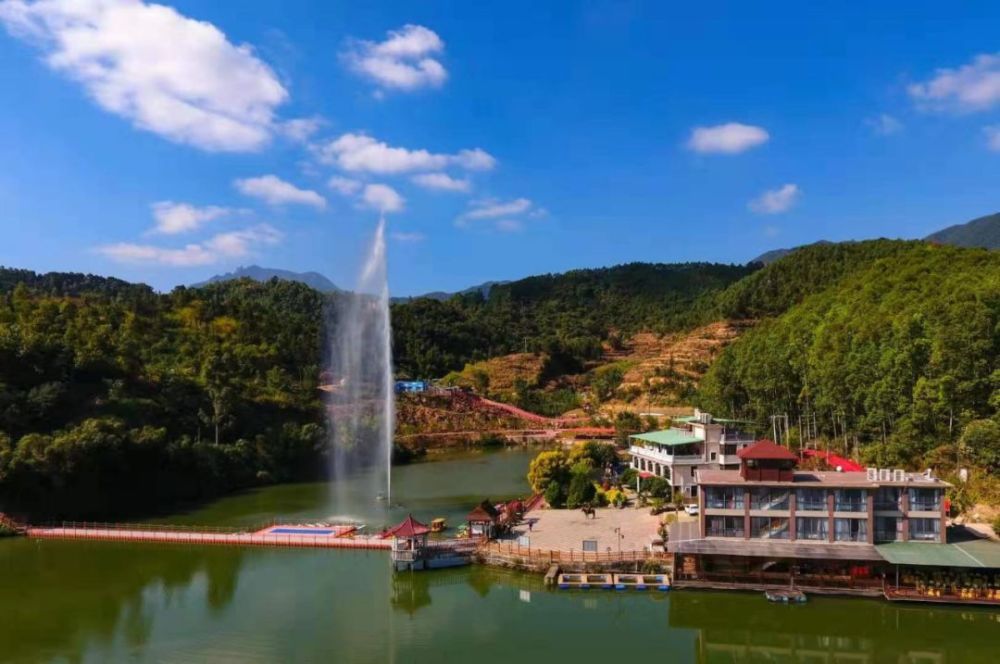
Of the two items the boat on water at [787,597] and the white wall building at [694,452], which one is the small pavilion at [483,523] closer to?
the white wall building at [694,452]

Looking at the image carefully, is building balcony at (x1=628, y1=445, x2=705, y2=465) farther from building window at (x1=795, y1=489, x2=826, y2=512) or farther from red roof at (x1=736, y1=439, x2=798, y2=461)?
building window at (x1=795, y1=489, x2=826, y2=512)

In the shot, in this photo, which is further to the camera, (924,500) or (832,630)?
(924,500)

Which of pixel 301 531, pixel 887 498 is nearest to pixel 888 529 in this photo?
pixel 887 498

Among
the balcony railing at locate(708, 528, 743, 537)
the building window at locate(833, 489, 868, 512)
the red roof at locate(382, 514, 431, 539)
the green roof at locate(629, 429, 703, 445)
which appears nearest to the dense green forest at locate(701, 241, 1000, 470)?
the green roof at locate(629, 429, 703, 445)

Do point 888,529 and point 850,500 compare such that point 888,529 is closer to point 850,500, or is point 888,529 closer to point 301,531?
point 850,500

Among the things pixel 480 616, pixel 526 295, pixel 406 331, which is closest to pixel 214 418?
pixel 480 616

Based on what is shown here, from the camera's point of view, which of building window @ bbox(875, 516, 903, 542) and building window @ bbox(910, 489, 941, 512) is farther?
building window @ bbox(875, 516, 903, 542)

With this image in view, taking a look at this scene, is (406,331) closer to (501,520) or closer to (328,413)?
(328,413)
